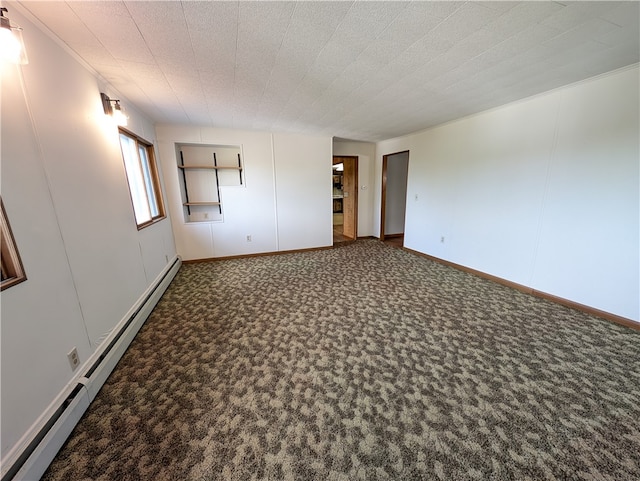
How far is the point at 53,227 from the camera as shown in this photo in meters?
1.41

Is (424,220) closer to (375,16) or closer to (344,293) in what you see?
(344,293)

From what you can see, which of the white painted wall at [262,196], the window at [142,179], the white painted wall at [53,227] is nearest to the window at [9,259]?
the white painted wall at [53,227]

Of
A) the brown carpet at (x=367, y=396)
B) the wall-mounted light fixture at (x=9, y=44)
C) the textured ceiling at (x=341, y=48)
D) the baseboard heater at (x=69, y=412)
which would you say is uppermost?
the textured ceiling at (x=341, y=48)

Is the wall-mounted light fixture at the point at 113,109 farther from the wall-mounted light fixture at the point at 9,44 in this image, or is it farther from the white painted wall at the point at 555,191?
the white painted wall at the point at 555,191

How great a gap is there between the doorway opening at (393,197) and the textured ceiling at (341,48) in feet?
9.25

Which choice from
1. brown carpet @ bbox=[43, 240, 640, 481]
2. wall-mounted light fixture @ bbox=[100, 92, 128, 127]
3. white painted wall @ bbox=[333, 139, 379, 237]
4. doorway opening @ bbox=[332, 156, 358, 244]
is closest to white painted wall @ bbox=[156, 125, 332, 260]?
white painted wall @ bbox=[333, 139, 379, 237]

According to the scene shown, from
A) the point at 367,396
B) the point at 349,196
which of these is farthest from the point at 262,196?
the point at 367,396

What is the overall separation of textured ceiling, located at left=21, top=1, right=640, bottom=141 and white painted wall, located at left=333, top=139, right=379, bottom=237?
262 centimetres

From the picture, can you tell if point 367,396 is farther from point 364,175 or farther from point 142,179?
point 364,175

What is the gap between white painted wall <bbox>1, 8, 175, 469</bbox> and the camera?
1126 millimetres

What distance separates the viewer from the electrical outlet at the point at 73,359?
4.69 ft

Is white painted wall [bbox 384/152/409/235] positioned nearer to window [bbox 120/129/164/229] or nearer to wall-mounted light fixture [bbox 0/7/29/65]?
window [bbox 120/129/164/229]

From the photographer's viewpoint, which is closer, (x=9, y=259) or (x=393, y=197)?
(x=9, y=259)

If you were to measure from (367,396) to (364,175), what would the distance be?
16.4 ft
